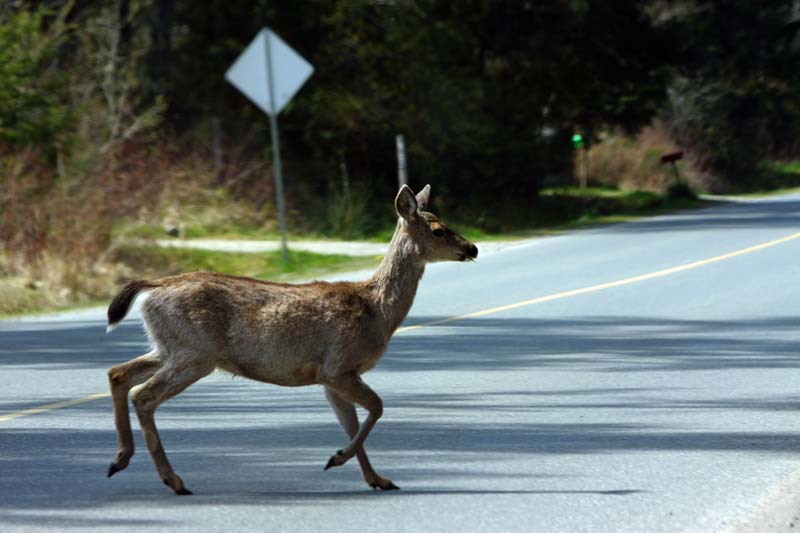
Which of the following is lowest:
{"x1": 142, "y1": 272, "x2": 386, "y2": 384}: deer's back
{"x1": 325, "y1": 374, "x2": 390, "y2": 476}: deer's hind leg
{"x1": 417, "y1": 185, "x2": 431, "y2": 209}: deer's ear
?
{"x1": 325, "y1": 374, "x2": 390, "y2": 476}: deer's hind leg

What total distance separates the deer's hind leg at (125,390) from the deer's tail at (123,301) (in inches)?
9.3

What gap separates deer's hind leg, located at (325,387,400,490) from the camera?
7.19m

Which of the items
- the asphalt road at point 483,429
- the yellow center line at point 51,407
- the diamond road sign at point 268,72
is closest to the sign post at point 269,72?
the diamond road sign at point 268,72

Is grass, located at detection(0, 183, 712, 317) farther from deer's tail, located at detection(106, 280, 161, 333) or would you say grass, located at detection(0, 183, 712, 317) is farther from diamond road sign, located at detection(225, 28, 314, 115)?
deer's tail, located at detection(106, 280, 161, 333)

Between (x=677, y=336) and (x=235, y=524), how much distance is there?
25.6 ft

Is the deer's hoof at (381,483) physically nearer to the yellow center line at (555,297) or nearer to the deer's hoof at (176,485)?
the deer's hoof at (176,485)

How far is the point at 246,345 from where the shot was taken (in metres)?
7.13

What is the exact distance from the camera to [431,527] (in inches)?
256

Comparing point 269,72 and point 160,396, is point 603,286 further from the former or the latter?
point 160,396

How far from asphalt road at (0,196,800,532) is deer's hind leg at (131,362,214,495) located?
154mm

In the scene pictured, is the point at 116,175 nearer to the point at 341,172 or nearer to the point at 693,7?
the point at 341,172

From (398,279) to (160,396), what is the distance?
1.46 metres

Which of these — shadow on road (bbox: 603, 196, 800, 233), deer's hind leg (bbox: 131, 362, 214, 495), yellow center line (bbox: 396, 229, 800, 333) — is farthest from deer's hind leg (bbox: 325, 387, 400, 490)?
shadow on road (bbox: 603, 196, 800, 233)

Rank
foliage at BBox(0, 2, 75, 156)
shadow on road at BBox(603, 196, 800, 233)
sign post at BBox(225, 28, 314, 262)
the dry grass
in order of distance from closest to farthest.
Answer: sign post at BBox(225, 28, 314, 262) → foliage at BBox(0, 2, 75, 156) → shadow on road at BBox(603, 196, 800, 233) → the dry grass
